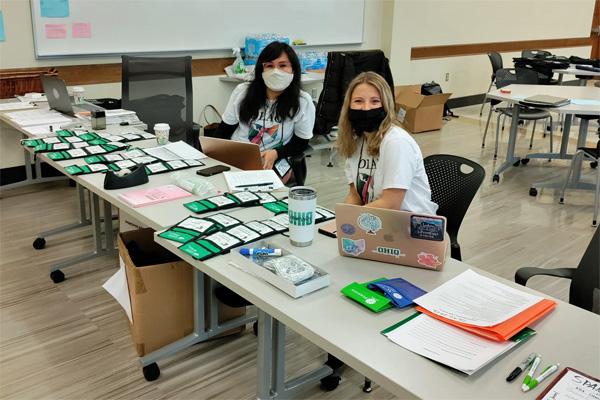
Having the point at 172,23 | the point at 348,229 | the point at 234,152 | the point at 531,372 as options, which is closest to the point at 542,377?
the point at 531,372

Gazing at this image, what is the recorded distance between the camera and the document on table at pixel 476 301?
55.6 inches

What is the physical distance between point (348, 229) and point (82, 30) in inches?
143

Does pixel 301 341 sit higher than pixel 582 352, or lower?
lower

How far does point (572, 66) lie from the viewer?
23.0 feet

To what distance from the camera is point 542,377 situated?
121cm

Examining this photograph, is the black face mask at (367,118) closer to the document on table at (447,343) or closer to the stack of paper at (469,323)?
the stack of paper at (469,323)

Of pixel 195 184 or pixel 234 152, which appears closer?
pixel 195 184

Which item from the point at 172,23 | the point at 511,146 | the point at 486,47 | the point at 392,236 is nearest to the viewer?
the point at 392,236

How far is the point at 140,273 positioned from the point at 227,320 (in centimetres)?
53

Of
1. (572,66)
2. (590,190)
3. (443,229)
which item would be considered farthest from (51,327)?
(572,66)

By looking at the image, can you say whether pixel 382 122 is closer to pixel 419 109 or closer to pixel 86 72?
pixel 86 72

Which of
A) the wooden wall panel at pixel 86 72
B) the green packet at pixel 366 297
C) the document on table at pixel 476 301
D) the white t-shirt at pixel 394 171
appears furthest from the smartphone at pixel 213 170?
the wooden wall panel at pixel 86 72

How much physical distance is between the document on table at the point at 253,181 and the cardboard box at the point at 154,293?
378mm

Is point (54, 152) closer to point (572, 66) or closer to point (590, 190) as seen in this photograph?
point (590, 190)
